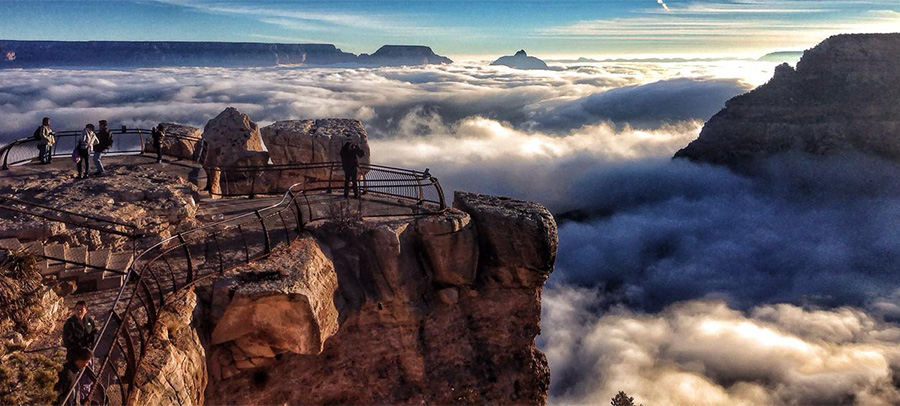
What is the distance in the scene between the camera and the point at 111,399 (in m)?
8.20

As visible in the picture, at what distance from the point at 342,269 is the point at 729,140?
360 feet

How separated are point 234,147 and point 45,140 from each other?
6.43 meters

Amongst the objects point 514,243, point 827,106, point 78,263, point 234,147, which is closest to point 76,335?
point 78,263

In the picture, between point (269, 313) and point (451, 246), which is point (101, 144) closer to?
point (269, 313)

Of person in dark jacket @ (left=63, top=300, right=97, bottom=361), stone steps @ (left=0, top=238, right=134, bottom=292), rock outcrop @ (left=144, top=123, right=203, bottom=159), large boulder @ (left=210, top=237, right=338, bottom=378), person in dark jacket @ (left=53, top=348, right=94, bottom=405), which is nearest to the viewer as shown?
person in dark jacket @ (left=53, top=348, right=94, bottom=405)

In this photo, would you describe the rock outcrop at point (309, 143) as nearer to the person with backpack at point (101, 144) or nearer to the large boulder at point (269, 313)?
the person with backpack at point (101, 144)

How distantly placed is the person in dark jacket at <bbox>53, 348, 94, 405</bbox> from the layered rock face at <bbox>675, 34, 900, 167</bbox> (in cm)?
11117

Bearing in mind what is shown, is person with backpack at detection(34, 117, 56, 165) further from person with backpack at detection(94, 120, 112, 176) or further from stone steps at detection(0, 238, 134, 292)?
stone steps at detection(0, 238, 134, 292)

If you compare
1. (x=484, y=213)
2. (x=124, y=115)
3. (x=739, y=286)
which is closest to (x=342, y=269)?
(x=484, y=213)

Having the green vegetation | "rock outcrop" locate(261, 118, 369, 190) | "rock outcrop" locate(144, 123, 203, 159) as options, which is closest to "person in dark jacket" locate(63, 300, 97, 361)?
the green vegetation

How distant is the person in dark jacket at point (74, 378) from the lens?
7.57 meters

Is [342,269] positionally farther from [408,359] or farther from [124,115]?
[124,115]

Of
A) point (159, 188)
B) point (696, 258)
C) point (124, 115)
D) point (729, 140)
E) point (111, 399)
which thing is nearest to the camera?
point (111, 399)

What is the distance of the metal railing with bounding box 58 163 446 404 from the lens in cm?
849
